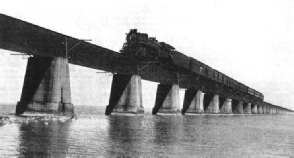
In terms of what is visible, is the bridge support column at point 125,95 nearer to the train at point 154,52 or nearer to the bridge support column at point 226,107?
the train at point 154,52

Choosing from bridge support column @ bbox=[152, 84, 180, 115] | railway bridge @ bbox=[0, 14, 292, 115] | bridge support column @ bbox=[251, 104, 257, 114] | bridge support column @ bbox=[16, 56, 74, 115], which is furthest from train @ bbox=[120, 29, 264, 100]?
bridge support column @ bbox=[251, 104, 257, 114]

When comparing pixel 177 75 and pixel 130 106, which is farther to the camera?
pixel 177 75

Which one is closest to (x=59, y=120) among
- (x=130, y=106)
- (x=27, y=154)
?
(x=130, y=106)

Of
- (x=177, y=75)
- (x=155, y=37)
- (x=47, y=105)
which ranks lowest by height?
(x=47, y=105)

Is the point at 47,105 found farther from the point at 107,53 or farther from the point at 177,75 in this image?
the point at 177,75

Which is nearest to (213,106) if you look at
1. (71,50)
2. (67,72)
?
(71,50)

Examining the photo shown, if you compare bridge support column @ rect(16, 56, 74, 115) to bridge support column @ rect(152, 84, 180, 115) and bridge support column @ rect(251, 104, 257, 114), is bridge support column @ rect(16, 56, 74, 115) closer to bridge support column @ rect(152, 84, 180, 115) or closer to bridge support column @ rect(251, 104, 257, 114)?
bridge support column @ rect(152, 84, 180, 115)

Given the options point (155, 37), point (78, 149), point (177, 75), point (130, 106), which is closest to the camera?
point (78, 149)
